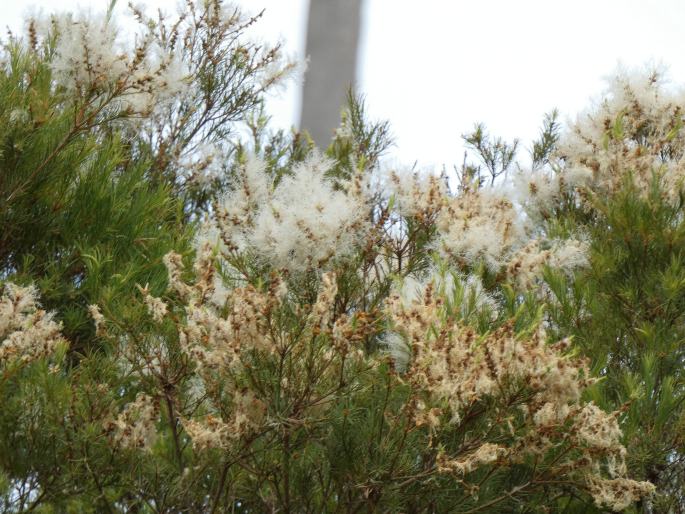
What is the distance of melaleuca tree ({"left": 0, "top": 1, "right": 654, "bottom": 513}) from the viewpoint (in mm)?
3156

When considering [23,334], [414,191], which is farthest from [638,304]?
[23,334]

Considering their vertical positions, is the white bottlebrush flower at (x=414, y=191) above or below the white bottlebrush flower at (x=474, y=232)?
above

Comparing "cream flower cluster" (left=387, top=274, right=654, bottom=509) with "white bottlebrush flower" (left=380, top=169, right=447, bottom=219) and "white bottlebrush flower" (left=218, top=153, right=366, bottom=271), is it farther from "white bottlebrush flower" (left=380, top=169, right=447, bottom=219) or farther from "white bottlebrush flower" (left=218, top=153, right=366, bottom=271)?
"white bottlebrush flower" (left=380, top=169, right=447, bottom=219)

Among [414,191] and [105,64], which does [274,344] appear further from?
[105,64]

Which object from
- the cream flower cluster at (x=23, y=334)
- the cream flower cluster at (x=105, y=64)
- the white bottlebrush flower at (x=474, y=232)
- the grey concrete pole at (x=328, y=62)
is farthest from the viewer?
the grey concrete pole at (x=328, y=62)

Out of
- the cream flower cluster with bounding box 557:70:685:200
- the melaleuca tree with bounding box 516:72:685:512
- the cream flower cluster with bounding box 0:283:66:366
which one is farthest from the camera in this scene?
the cream flower cluster with bounding box 557:70:685:200

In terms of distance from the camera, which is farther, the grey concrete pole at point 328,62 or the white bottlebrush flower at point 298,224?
the grey concrete pole at point 328,62

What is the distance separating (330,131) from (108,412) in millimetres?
3827

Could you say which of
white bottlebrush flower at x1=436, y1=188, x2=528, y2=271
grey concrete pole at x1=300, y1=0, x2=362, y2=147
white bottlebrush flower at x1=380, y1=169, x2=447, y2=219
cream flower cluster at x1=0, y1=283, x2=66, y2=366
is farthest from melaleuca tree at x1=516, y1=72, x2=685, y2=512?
grey concrete pole at x1=300, y1=0, x2=362, y2=147

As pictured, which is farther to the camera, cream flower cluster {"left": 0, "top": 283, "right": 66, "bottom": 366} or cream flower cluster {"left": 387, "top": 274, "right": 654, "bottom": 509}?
cream flower cluster {"left": 0, "top": 283, "right": 66, "bottom": 366}

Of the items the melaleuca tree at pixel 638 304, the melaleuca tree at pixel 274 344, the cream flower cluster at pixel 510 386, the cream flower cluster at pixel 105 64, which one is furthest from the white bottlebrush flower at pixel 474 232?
the cream flower cluster at pixel 105 64

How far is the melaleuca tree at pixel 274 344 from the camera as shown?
3.16m

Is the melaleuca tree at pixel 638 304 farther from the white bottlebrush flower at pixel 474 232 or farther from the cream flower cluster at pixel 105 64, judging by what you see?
the cream flower cluster at pixel 105 64

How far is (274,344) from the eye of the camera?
3.17 m
